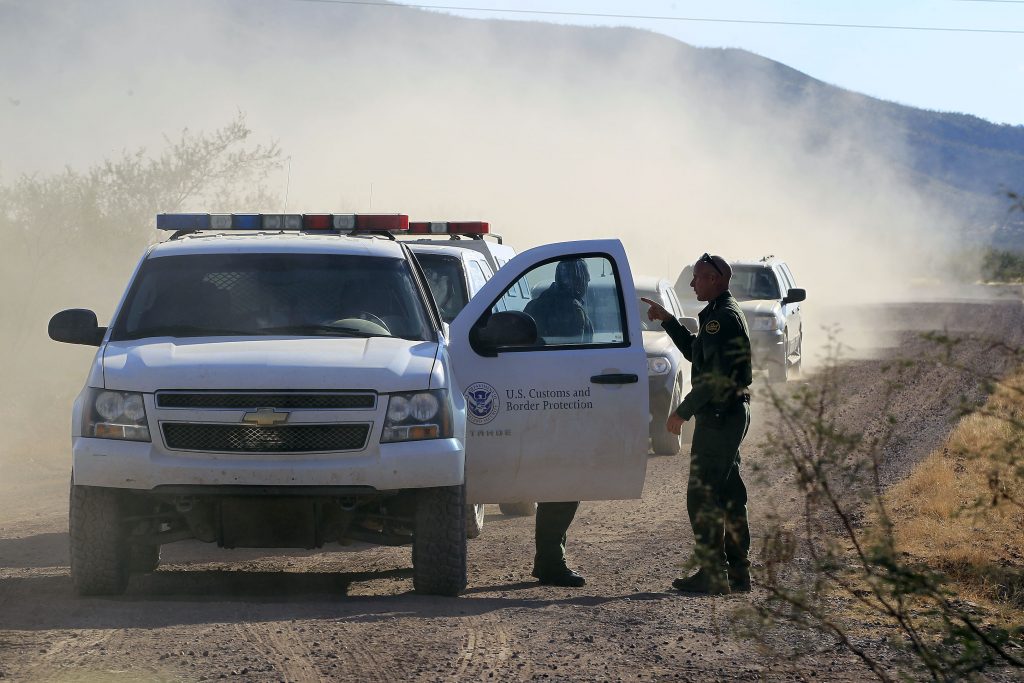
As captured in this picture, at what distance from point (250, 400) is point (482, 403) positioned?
5.22 feet

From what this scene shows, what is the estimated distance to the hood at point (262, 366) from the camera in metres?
7.09

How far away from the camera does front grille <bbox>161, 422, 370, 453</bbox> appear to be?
7.09 m

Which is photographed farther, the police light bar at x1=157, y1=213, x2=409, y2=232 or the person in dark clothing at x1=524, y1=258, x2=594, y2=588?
the police light bar at x1=157, y1=213, x2=409, y2=232

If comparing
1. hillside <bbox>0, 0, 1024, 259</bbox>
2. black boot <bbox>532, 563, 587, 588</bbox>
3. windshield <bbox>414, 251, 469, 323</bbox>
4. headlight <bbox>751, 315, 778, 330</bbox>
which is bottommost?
black boot <bbox>532, 563, 587, 588</bbox>

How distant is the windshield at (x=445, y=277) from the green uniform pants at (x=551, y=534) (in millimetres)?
3104

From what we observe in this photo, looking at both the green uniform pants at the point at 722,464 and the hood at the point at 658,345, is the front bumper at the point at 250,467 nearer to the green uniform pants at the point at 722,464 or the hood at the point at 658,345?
the green uniform pants at the point at 722,464

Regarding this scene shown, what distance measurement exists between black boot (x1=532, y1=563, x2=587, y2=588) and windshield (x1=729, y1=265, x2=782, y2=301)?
14.8 meters

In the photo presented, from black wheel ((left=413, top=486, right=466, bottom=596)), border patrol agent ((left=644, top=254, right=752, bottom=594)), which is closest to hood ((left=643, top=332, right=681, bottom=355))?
border patrol agent ((left=644, top=254, right=752, bottom=594))

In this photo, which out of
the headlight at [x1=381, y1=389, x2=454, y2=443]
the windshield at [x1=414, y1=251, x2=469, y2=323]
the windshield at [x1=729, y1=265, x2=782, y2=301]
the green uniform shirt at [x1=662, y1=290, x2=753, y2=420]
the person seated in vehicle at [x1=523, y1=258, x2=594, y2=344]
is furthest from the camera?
the windshield at [x1=729, y1=265, x2=782, y2=301]

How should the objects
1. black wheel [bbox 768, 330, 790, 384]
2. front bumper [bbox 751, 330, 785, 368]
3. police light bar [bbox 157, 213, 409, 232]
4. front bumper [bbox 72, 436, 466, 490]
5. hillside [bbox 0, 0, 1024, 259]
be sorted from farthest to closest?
hillside [bbox 0, 0, 1024, 259]
black wheel [bbox 768, 330, 790, 384]
front bumper [bbox 751, 330, 785, 368]
police light bar [bbox 157, 213, 409, 232]
front bumper [bbox 72, 436, 466, 490]

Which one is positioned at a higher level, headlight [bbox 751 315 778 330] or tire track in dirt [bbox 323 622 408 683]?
headlight [bbox 751 315 778 330]

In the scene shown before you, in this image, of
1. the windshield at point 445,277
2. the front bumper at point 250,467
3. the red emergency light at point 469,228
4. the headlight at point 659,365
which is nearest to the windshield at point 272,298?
the front bumper at point 250,467

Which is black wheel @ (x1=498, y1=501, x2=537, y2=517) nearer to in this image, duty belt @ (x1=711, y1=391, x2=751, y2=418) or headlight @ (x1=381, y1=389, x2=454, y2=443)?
duty belt @ (x1=711, y1=391, x2=751, y2=418)

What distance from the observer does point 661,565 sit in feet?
29.9
